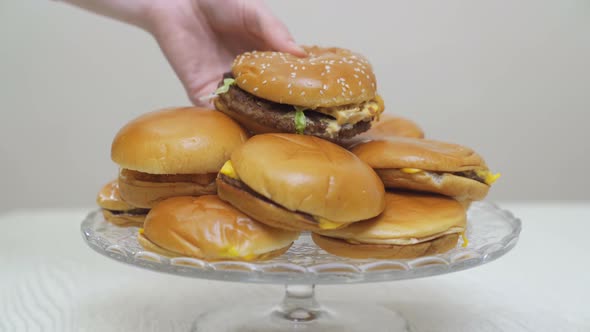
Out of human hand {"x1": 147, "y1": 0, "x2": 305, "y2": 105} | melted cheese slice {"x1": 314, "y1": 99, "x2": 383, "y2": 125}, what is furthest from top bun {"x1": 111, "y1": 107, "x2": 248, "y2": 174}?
human hand {"x1": 147, "y1": 0, "x2": 305, "y2": 105}

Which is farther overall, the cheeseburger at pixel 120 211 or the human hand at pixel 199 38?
the human hand at pixel 199 38

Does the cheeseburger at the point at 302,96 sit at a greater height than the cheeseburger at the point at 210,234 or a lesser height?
greater

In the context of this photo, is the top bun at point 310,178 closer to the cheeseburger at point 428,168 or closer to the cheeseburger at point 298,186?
the cheeseburger at point 298,186

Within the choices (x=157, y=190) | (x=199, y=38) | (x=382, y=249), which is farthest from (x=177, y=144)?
(x=199, y=38)

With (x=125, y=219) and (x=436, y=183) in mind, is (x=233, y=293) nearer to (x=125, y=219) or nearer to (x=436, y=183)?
(x=125, y=219)

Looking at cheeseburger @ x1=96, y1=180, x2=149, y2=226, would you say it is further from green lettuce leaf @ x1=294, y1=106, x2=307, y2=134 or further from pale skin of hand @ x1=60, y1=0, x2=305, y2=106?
pale skin of hand @ x1=60, y1=0, x2=305, y2=106

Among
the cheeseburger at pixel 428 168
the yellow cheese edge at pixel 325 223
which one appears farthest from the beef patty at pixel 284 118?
the yellow cheese edge at pixel 325 223

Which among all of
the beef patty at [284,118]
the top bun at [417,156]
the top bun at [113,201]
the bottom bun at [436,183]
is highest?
the beef patty at [284,118]
